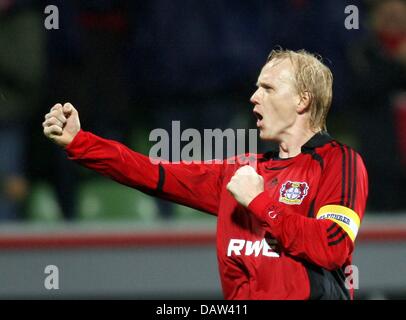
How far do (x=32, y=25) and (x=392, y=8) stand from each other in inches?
91.9

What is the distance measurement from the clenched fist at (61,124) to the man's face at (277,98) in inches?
25.4

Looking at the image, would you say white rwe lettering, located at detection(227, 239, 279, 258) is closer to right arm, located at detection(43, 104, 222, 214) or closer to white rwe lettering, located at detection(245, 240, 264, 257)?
white rwe lettering, located at detection(245, 240, 264, 257)

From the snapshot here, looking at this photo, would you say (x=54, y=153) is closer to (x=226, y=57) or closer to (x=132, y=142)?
(x=132, y=142)

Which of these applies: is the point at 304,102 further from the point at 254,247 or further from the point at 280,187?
the point at 254,247

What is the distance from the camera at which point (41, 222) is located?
262 inches

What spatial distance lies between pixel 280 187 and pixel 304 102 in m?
0.33

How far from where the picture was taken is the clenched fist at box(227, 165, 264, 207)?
3.54m

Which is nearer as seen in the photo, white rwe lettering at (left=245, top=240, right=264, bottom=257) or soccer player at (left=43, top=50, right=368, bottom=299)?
soccer player at (left=43, top=50, right=368, bottom=299)

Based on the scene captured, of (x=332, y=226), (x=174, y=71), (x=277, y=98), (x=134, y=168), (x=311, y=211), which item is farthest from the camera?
(x=174, y=71)

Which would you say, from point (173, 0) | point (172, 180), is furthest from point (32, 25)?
point (172, 180)

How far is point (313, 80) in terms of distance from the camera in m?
3.76

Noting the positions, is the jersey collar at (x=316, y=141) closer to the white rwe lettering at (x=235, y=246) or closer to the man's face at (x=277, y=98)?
the man's face at (x=277, y=98)

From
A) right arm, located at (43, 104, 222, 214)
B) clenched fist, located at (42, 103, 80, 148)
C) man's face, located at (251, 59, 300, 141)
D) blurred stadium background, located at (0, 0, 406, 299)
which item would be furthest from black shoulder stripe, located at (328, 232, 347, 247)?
blurred stadium background, located at (0, 0, 406, 299)

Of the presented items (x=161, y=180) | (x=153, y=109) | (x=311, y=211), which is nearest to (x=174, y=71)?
(x=153, y=109)
